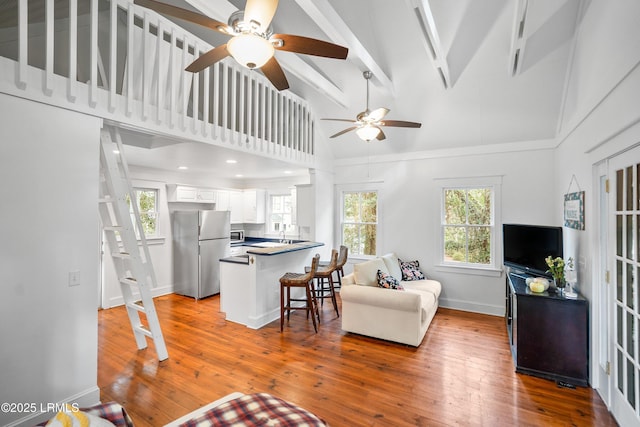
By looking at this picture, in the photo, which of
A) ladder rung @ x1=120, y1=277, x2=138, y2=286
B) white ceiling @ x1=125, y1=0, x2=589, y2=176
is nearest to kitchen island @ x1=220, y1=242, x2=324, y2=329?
ladder rung @ x1=120, y1=277, x2=138, y2=286

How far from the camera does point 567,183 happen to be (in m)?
3.49

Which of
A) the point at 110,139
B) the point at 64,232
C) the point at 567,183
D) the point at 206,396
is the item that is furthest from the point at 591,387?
the point at 110,139

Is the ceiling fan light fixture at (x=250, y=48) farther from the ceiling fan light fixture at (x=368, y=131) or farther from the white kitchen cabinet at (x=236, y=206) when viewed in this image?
the white kitchen cabinet at (x=236, y=206)

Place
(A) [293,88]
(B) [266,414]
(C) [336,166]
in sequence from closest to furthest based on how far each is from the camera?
(B) [266,414]
(A) [293,88]
(C) [336,166]

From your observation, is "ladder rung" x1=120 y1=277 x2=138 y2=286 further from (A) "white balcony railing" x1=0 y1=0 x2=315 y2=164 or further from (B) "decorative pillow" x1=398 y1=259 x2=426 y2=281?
(B) "decorative pillow" x1=398 y1=259 x2=426 y2=281

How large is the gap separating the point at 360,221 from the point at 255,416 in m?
4.63

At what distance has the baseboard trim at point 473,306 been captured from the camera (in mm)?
4625

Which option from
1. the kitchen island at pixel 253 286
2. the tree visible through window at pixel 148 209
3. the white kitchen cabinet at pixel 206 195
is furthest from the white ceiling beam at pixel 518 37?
the tree visible through window at pixel 148 209

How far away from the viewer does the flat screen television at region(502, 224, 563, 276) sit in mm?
3449

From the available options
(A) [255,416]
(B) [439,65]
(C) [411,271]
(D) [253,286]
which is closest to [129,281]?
(D) [253,286]

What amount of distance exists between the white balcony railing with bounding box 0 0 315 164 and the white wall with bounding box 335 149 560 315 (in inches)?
94.7

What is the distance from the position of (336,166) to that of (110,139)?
3.93 meters

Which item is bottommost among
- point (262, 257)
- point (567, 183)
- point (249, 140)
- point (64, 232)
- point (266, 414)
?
point (266, 414)

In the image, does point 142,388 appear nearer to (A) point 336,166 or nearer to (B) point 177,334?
(B) point 177,334
